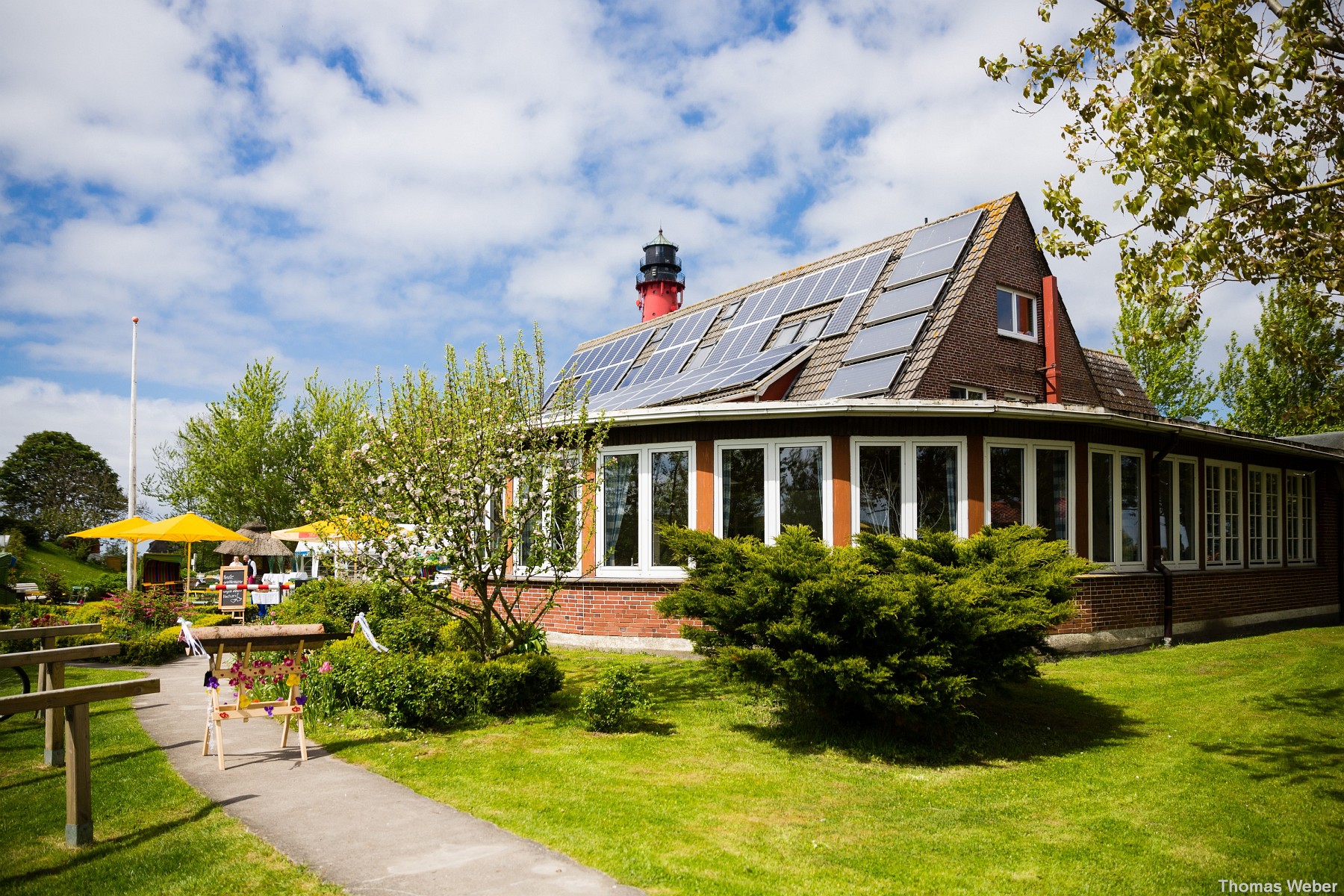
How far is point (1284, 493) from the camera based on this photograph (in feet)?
57.7

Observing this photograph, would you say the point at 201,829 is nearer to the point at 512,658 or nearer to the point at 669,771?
the point at 669,771

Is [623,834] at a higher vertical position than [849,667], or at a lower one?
lower

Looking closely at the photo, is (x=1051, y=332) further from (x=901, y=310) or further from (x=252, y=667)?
(x=252, y=667)

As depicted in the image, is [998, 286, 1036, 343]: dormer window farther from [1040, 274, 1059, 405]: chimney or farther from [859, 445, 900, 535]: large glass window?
[859, 445, 900, 535]: large glass window

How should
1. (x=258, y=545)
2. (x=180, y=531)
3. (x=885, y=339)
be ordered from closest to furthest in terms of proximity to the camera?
(x=885, y=339) < (x=180, y=531) < (x=258, y=545)

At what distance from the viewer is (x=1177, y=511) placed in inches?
571

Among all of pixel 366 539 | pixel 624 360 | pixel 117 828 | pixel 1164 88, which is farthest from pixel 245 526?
pixel 1164 88

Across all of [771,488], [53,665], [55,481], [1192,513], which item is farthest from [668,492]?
[55,481]

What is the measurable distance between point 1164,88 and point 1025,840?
18.4 feet

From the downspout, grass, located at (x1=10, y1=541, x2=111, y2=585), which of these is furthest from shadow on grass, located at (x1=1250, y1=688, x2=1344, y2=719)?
grass, located at (x1=10, y1=541, x2=111, y2=585)

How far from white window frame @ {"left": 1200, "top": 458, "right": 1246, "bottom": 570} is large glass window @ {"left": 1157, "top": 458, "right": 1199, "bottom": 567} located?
0.44 meters

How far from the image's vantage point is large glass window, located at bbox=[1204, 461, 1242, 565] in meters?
15.2

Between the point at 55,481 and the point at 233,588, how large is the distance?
44672 mm

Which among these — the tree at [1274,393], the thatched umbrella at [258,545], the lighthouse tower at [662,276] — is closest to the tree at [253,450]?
the thatched umbrella at [258,545]
